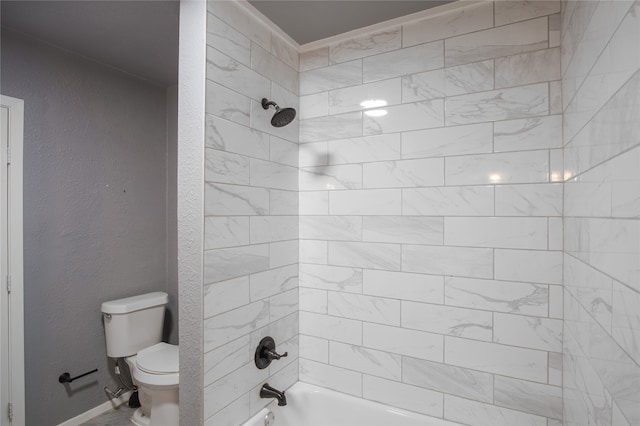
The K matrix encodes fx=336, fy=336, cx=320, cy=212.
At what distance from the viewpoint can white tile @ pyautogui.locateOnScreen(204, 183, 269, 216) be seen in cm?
142

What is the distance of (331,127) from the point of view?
6.33ft

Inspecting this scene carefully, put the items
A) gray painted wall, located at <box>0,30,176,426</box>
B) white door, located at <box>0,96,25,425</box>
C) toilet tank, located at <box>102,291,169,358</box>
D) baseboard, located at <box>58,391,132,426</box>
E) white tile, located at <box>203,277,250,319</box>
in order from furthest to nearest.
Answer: toilet tank, located at <box>102,291,169,358</box>, baseboard, located at <box>58,391,132,426</box>, gray painted wall, located at <box>0,30,176,426</box>, white door, located at <box>0,96,25,425</box>, white tile, located at <box>203,277,250,319</box>

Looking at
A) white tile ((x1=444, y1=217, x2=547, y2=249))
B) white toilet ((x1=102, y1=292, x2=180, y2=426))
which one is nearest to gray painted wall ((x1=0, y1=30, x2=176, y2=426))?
white toilet ((x1=102, y1=292, x2=180, y2=426))

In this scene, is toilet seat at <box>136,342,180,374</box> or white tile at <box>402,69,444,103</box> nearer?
white tile at <box>402,69,444,103</box>

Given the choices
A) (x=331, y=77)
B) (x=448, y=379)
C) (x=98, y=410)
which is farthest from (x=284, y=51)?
(x=98, y=410)

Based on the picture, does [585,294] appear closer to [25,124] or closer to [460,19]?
[460,19]

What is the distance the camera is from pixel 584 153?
101cm

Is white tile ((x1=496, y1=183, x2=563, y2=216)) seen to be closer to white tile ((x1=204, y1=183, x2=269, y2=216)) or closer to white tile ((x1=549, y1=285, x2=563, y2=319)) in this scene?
white tile ((x1=549, y1=285, x2=563, y2=319))

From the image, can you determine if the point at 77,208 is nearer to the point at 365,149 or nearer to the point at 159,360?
the point at 159,360

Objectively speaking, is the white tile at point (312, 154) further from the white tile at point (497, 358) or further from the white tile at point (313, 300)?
the white tile at point (497, 358)

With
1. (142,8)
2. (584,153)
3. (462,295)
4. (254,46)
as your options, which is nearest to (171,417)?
(462,295)

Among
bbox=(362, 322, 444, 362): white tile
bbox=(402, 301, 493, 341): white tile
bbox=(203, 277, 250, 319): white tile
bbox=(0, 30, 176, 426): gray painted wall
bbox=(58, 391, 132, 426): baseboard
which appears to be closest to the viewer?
bbox=(203, 277, 250, 319): white tile

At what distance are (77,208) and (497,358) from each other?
2763 millimetres

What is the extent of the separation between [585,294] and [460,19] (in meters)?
1.34
